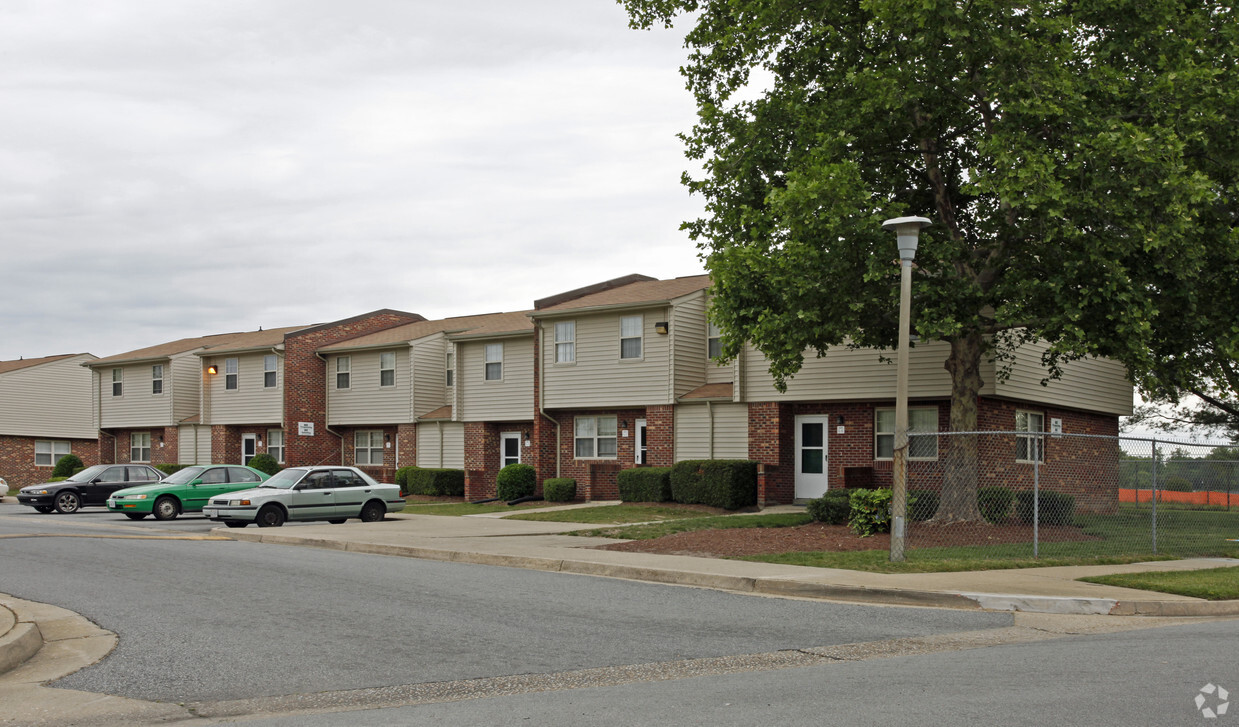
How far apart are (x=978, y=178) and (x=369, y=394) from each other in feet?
86.0

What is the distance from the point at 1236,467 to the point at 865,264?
7981 mm

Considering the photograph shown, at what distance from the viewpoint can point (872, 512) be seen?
60.5ft

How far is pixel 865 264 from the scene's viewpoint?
17.7 metres

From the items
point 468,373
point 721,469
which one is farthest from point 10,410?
point 721,469

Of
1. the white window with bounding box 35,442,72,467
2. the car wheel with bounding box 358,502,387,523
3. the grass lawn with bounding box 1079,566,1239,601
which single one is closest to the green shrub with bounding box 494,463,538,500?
the car wheel with bounding box 358,502,387,523

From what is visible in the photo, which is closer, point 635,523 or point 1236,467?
point 1236,467

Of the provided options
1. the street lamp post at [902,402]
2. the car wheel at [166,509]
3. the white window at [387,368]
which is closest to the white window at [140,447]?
the white window at [387,368]

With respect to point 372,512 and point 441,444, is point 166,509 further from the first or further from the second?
point 441,444

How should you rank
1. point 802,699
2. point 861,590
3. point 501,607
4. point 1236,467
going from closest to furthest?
1. point 802,699
2. point 501,607
3. point 861,590
4. point 1236,467

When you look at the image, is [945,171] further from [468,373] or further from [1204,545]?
[468,373]

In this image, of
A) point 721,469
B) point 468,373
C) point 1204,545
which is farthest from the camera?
point 468,373

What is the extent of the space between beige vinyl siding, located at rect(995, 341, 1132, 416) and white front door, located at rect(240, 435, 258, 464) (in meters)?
29.2

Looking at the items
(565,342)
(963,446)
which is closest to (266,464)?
(565,342)

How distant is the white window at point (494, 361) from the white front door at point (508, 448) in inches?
74.5
